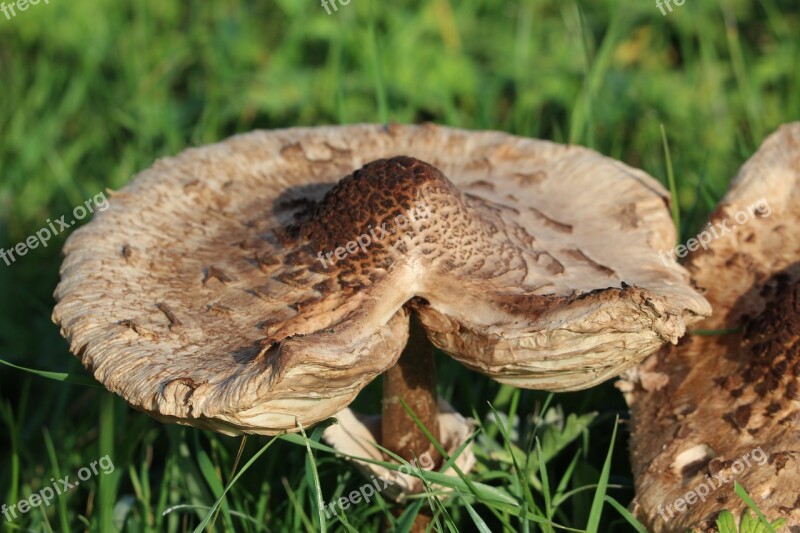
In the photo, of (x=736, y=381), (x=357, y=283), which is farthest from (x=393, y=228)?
(x=736, y=381)

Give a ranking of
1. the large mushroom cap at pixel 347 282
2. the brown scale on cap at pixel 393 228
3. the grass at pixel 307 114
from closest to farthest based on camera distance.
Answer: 1. the large mushroom cap at pixel 347 282
2. the brown scale on cap at pixel 393 228
3. the grass at pixel 307 114

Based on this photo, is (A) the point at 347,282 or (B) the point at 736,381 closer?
(A) the point at 347,282

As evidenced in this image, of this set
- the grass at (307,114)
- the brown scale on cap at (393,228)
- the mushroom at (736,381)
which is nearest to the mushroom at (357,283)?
the brown scale on cap at (393,228)

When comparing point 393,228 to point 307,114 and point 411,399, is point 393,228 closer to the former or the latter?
point 411,399

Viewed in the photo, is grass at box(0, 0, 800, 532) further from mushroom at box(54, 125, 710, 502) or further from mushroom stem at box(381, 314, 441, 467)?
mushroom at box(54, 125, 710, 502)

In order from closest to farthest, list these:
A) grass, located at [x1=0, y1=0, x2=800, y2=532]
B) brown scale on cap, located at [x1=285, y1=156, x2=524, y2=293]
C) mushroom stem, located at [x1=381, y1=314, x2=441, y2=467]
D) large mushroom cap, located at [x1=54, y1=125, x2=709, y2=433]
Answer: large mushroom cap, located at [x1=54, y1=125, x2=709, y2=433], brown scale on cap, located at [x1=285, y1=156, x2=524, y2=293], mushroom stem, located at [x1=381, y1=314, x2=441, y2=467], grass, located at [x1=0, y1=0, x2=800, y2=532]

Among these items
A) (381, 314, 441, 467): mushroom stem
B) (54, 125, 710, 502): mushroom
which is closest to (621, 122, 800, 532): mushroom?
(54, 125, 710, 502): mushroom

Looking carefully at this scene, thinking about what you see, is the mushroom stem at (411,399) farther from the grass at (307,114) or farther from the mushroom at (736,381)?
the mushroom at (736,381)
